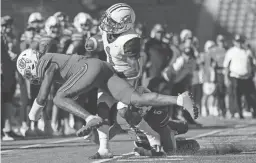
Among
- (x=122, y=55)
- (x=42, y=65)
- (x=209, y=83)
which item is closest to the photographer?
(x=42, y=65)

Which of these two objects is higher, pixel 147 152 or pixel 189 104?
pixel 189 104

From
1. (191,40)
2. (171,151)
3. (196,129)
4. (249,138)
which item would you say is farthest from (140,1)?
(171,151)

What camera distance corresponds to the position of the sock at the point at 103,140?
8742 millimetres

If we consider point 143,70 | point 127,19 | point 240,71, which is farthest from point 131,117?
point 240,71

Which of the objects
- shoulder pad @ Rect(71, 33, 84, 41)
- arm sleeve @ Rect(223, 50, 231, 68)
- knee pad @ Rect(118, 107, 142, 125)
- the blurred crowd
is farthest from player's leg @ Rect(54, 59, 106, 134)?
arm sleeve @ Rect(223, 50, 231, 68)

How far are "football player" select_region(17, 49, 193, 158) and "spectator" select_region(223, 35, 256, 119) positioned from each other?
29.7ft

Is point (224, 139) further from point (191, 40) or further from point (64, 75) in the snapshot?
point (191, 40)

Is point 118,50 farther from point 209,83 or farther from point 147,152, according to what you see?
point 209,83

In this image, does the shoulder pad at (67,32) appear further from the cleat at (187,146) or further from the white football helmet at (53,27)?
the cleat at (187,146)

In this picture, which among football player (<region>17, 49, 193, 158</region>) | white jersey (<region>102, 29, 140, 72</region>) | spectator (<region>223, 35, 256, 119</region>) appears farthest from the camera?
spectator (<region>223, 35, 256, 119</region>)

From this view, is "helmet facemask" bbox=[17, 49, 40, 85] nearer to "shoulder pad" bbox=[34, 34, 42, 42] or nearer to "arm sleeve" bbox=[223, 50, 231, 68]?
"shoulder pad" bbox=[34, 34, 42, 42]

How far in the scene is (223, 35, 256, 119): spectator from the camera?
17638mm

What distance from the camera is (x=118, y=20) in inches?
366

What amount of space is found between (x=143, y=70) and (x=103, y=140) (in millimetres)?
6519
